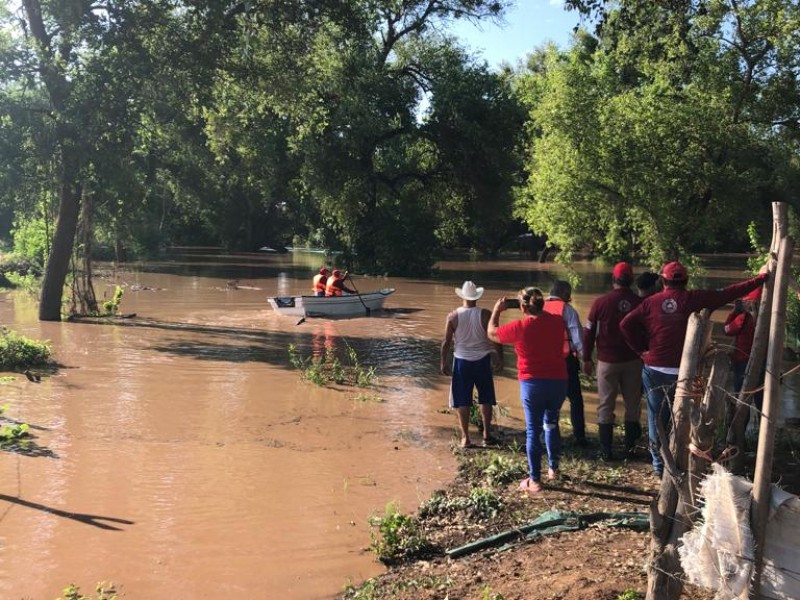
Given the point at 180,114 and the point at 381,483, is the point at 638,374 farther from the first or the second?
the point at 180,114

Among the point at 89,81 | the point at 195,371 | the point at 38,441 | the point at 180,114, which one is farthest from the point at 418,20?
the point at 38,441

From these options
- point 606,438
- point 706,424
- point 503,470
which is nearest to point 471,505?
point 503,470

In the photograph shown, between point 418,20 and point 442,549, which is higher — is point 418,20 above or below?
above

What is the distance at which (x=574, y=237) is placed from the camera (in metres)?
21.0

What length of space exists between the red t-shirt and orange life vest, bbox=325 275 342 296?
568 inches

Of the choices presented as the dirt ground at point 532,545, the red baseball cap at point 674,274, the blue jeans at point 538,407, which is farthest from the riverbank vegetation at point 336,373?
the red baseball cap at point 674,274

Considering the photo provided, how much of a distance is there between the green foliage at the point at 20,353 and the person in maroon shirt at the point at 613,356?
9829 millimetres

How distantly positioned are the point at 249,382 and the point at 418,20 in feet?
92.2

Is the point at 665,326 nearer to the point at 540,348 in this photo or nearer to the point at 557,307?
the point at 540,348

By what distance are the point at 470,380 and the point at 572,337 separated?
4.11 ft

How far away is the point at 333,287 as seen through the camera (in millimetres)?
20531

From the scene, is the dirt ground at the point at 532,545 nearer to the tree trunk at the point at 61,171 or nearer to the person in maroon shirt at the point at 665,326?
the person in maroon shirt at the point at 665,326

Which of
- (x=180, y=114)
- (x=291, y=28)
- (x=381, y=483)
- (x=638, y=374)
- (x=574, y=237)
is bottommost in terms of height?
(x=381, y=483)

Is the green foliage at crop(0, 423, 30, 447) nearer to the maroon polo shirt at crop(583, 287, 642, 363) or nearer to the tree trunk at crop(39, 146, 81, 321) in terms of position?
the maroon polo shirt at crop(583, 287, 642, 363)
